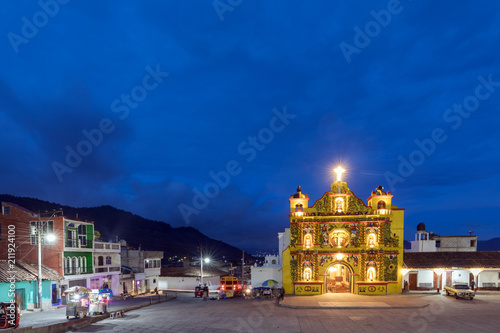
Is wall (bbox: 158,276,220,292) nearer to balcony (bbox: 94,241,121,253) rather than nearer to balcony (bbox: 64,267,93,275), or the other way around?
balcony (bbox: 94,241,121,253)

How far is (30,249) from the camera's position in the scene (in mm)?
31062

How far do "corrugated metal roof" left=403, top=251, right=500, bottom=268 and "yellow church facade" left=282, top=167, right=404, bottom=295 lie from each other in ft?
8.71

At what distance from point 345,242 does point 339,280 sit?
871 centimetres

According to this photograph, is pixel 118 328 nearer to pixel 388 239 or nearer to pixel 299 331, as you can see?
pixel 299 331

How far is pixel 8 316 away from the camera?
16.3 metres

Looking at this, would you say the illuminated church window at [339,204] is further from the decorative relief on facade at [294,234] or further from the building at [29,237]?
the building at [29,237]

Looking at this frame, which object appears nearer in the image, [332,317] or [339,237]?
[332,317]

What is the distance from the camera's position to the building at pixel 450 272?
1336 inches

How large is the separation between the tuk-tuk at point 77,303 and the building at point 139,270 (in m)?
22.5

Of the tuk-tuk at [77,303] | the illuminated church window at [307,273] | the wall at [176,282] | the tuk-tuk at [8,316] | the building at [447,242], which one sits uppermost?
the tuk-tuk at [8,316]

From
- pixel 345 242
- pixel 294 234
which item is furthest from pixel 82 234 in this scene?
pixel 345 242

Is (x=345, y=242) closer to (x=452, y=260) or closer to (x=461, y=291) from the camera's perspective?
(x=461, y=291)

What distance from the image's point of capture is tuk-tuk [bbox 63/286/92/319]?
20219 mm

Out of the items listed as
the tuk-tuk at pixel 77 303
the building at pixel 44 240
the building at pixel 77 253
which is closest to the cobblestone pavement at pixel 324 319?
the tuk-tuk at pixel 77 303
